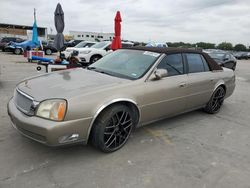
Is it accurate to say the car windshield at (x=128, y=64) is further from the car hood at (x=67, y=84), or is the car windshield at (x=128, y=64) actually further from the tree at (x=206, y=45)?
the tree at (x=206, y=45)

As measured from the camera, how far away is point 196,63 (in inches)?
187

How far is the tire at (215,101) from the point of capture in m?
5.14

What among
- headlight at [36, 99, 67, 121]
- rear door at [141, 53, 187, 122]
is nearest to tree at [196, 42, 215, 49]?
rear door at [141, 53, 187, 122]

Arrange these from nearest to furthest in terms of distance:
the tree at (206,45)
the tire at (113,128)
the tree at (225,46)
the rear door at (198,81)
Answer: the tire at (113,128)
the rear door at (198,81)
the tree at (206,45)
the tree at (225,46)

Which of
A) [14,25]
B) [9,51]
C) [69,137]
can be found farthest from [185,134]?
[14,25]

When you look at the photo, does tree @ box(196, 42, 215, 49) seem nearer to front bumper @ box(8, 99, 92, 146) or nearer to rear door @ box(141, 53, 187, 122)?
rear door @ box(141, 53, 187, 122)

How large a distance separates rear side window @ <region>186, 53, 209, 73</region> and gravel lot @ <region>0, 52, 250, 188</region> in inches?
47.5

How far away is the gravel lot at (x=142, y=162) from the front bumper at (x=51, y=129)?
37cm

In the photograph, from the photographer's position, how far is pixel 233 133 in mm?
4305

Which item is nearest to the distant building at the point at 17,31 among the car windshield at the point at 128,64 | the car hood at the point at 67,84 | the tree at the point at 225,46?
the tree at the point at 225,46

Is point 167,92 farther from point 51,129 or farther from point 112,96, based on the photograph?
point 51,129

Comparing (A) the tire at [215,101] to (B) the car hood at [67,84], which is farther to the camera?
(A) the tire at [215,101]

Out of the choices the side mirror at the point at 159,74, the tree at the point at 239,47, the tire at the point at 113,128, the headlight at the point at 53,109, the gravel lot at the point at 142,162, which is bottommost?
the gravel lot at the point at 142,162

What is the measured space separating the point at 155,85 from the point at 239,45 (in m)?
80.6
